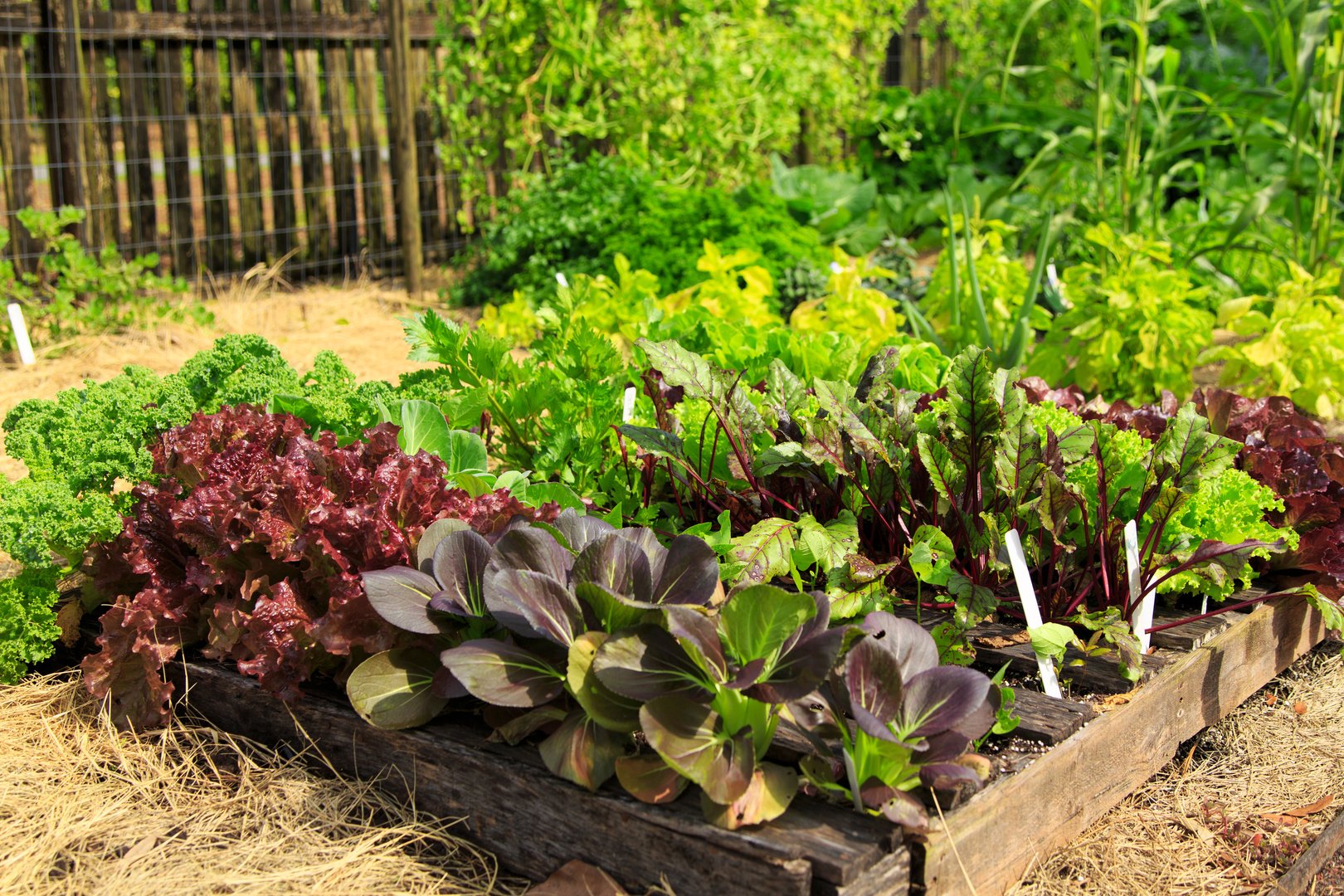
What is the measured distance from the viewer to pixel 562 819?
1796 millimetres

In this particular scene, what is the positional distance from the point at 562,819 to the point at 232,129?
17.4 feet

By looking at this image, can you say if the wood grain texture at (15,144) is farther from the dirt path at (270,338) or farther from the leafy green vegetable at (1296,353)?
the leafy green vegetable at (1296,353)

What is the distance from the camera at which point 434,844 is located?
1936mm

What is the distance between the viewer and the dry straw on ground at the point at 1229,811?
197cm

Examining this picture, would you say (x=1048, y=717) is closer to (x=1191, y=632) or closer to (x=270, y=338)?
(x=1191, y=632)

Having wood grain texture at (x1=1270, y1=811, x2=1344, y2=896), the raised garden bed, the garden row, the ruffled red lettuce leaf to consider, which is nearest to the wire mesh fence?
the garden row

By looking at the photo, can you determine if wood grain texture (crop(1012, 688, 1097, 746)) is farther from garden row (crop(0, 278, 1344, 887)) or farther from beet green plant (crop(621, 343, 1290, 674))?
beet green plant (crop(621, 343, 1290, 674))

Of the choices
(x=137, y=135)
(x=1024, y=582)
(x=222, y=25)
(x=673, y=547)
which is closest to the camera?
(x=673, y=547)

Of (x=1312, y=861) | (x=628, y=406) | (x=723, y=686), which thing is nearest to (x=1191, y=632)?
(x=1312, y=861)

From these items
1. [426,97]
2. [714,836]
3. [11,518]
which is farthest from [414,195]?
[714,836]

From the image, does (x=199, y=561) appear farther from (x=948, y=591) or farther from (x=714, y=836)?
(x=948, y=591)

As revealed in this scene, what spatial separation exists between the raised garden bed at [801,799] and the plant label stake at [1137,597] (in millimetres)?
50

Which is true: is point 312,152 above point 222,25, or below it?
below

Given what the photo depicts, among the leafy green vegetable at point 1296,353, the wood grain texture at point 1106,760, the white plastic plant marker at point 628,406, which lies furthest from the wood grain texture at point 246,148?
the wood grain texture at point 1106,760
